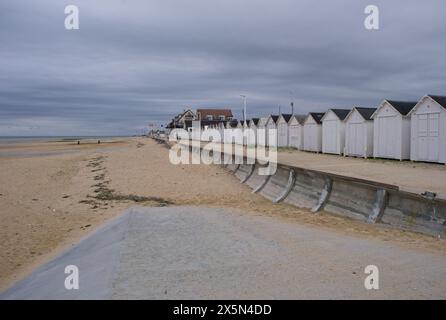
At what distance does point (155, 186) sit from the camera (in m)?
17.8

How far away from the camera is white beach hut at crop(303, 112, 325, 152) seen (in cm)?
4125

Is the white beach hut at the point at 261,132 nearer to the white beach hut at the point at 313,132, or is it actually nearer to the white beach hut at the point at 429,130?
the white beach hut at the point at 313,132

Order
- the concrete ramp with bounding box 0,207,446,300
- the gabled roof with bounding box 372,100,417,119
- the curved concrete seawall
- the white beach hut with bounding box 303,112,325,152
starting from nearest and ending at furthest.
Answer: the concrete ramp with bounding box 0,207,446,300
the curved concrete seawall
the gabled roof with bounding box 372,100,417,119
the white beach hut with bounding box 303,112,325,152

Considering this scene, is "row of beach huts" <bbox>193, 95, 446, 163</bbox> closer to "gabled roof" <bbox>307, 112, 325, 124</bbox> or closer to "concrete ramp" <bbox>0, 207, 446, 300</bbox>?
"gabled roof" <bbox>307, 112, 325, 124</bbox>

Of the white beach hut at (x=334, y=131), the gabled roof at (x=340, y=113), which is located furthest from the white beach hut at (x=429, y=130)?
the gabled roof at (x=340, y=113)

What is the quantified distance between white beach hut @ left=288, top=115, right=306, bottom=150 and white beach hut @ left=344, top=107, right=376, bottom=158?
9.80 metres

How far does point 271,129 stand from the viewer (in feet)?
178

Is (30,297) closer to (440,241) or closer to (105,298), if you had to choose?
(105,298)

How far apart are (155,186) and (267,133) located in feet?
127

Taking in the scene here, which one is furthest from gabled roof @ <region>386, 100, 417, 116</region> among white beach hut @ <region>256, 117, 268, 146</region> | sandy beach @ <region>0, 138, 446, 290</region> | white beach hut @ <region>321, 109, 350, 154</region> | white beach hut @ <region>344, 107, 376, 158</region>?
white beach hut @ <region>256, 117, 268, 146</region>

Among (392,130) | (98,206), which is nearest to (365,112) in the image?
(392,130)

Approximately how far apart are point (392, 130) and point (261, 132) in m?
29.2

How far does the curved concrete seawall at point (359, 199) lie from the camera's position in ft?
26.7
